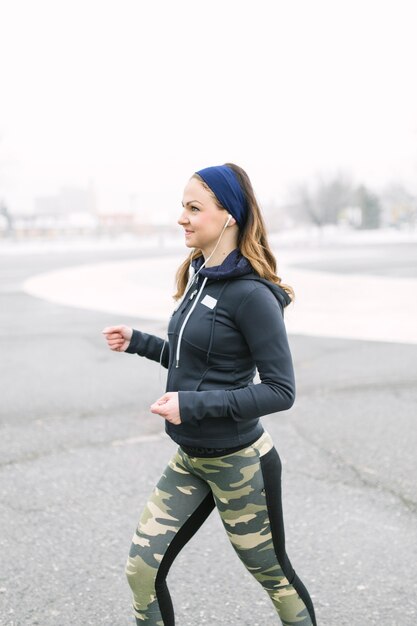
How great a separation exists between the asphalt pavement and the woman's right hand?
47.2 inches

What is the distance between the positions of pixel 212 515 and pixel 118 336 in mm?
1736

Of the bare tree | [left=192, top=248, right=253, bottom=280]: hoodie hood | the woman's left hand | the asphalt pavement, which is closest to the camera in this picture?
the woman's left hand

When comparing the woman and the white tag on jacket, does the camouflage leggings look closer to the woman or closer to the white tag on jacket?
the woman

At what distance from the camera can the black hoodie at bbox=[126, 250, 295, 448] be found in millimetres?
2139

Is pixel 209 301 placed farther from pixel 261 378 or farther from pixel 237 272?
pixel 261 378

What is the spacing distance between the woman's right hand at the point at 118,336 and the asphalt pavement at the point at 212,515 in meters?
1.20

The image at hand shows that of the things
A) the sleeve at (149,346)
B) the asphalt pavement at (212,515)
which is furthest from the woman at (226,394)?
the asphalt pavement at (212,515)

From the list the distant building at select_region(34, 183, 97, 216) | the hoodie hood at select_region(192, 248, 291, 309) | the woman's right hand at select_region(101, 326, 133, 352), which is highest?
the hoodie hood at select_region(192, 248, 291, 309)

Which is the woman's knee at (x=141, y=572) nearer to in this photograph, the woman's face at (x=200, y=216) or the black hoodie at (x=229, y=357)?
the black hoodie at (x=229, y=357)

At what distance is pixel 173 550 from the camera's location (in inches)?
92.8

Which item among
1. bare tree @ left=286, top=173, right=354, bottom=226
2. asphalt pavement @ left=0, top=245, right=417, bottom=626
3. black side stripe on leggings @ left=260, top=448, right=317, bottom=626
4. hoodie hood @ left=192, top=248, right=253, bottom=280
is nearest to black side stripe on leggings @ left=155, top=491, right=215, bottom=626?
black side stripe on leggings @ left=260, top=448, right=317, bottom=626

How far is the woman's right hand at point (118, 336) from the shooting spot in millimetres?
2611

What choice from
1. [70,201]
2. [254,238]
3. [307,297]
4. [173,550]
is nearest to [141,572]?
[173,550]

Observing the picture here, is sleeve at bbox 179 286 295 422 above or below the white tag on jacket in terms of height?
below
